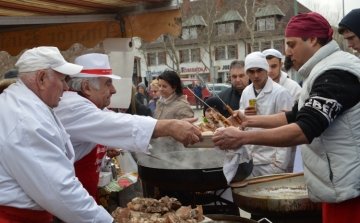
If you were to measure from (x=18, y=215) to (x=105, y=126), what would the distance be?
36.2 inches

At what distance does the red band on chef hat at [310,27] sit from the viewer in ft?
9.53

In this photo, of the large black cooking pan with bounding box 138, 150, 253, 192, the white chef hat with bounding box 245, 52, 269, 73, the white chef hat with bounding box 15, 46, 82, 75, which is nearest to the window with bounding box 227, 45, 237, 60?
the white chef hat with bounding box 245, 52, 269, 73

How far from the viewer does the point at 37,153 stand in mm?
2148

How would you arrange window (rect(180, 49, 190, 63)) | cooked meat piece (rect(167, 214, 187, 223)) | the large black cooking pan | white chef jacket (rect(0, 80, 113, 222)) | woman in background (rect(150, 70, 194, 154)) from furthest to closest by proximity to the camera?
1. window (rect(180, 49, 190, 63))
2. woman in background (rect(150, 70, 194, 154))
3. the large black cooking pan
4. cooked meat piece (rect(167, 214, 187, 223))
5. white chef jacket (rect(0, 80, 113, 222))

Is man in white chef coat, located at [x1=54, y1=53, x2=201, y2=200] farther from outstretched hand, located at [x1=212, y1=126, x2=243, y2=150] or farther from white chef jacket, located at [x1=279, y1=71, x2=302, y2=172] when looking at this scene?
white chef jacket, located at [x1=279, y1=71, x2=302, y2=172]

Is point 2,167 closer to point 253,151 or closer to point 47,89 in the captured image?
point 47,89

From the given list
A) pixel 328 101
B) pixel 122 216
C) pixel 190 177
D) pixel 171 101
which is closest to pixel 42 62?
pixel 122 216

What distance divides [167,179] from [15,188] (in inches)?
74.1

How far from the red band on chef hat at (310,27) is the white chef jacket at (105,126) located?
48.0 inches

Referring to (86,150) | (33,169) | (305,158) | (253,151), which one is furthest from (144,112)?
(33,169)

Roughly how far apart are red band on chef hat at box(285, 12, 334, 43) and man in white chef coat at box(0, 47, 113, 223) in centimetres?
160

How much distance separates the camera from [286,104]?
193 inches

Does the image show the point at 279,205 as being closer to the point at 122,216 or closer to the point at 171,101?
the point at 122,216

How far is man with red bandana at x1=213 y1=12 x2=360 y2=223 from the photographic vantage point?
2613 mm
